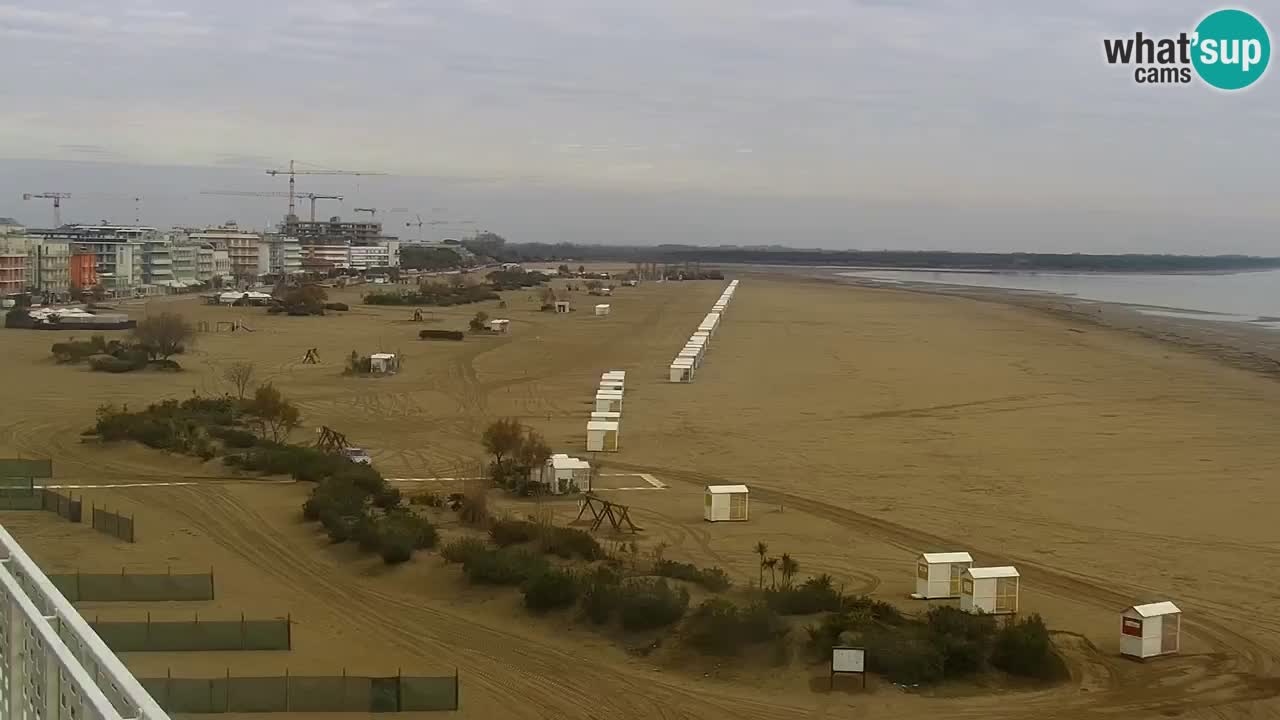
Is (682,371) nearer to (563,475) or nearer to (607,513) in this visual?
(563,475)

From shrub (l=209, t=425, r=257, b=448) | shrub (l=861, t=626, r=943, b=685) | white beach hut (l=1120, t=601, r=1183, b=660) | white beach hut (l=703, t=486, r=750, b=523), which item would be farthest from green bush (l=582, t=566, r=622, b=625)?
shrub (l=209, t=425, r=257, b=448)

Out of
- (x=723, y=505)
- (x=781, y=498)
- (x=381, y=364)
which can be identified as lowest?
(x=781, y=498)

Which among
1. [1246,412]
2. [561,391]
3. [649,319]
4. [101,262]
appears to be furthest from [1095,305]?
[101,262]

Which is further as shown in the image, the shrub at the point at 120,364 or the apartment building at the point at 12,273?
the apartment building at the point at 12,273

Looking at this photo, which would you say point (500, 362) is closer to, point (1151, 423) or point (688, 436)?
point (688, 436)

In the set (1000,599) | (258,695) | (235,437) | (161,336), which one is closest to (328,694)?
(258,695)

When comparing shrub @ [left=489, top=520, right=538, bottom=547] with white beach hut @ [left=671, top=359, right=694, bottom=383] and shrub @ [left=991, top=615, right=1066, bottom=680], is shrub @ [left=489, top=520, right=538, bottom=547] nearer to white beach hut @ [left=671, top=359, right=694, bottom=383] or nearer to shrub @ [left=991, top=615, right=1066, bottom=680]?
shrub @ [left=991, top=615, right=1066, bottom=680]

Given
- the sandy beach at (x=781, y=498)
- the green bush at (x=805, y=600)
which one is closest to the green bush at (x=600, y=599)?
the sandy beach at (x=781, y=498)

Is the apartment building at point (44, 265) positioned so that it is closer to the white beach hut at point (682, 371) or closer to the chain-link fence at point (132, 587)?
the white beach hut at point (682, 371)
